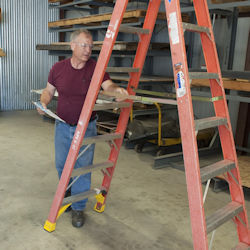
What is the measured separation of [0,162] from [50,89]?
2.36m

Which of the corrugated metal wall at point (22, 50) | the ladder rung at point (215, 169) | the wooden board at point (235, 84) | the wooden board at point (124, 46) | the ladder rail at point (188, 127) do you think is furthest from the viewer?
the corrugated metal wall at point (22, 50)

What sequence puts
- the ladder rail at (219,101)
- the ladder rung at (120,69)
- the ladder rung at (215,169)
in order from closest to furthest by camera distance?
the ladder rung at (215,169)
the ladder rail at (219,101)
the ladder rung at (120,69)

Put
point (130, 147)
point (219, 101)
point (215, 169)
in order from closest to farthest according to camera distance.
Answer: point (215, 169)
point (219, 101)
point (130, 147)

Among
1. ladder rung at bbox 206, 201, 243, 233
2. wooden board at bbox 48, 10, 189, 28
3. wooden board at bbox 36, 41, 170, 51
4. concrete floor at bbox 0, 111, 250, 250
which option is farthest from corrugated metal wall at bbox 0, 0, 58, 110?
ladder rung at bbox 206, 201, 243, 233

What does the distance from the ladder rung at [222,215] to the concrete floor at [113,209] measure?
28.0 inches

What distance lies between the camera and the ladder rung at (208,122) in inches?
77.5

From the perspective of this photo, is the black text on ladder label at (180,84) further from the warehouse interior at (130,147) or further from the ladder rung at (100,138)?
the ladder rung at (100,138)

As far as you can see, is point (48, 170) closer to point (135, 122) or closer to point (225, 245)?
point (135, 122)

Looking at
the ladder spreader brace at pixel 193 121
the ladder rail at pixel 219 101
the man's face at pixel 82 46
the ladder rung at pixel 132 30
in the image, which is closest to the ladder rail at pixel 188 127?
the ladder spreader brace at pixel 193 121

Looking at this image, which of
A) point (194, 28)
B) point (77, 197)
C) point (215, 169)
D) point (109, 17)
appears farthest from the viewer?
point (109, 17)

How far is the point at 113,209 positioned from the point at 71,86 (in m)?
1.47

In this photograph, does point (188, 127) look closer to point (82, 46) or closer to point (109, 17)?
point (82, 46)

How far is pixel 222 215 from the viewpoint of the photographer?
2158mm

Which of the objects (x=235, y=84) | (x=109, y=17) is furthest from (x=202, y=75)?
(x=109, y=17)
